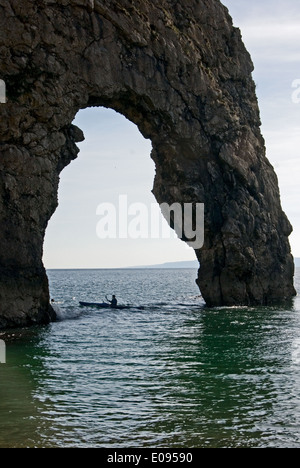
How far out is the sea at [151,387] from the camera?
55.9 ft

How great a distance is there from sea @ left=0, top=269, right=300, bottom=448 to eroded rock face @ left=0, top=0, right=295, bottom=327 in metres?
9.00

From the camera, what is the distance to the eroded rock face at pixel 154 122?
39562 millimetres

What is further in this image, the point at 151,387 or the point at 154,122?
the point at 154,122

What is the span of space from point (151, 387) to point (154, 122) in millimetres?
32058

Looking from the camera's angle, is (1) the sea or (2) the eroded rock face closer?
(1) the sea

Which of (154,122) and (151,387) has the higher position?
(154,122)

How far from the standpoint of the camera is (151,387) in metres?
22.8

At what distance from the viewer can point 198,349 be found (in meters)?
31.8

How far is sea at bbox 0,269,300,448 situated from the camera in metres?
17.0

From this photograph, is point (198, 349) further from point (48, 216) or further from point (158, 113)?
point (158, 113)

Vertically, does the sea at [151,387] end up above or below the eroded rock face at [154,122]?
below

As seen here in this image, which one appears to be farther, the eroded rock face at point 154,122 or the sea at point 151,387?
the eroded rock face at point 154,122

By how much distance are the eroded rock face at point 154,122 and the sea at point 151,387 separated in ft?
29.5

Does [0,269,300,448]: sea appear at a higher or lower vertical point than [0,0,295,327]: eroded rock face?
lower
